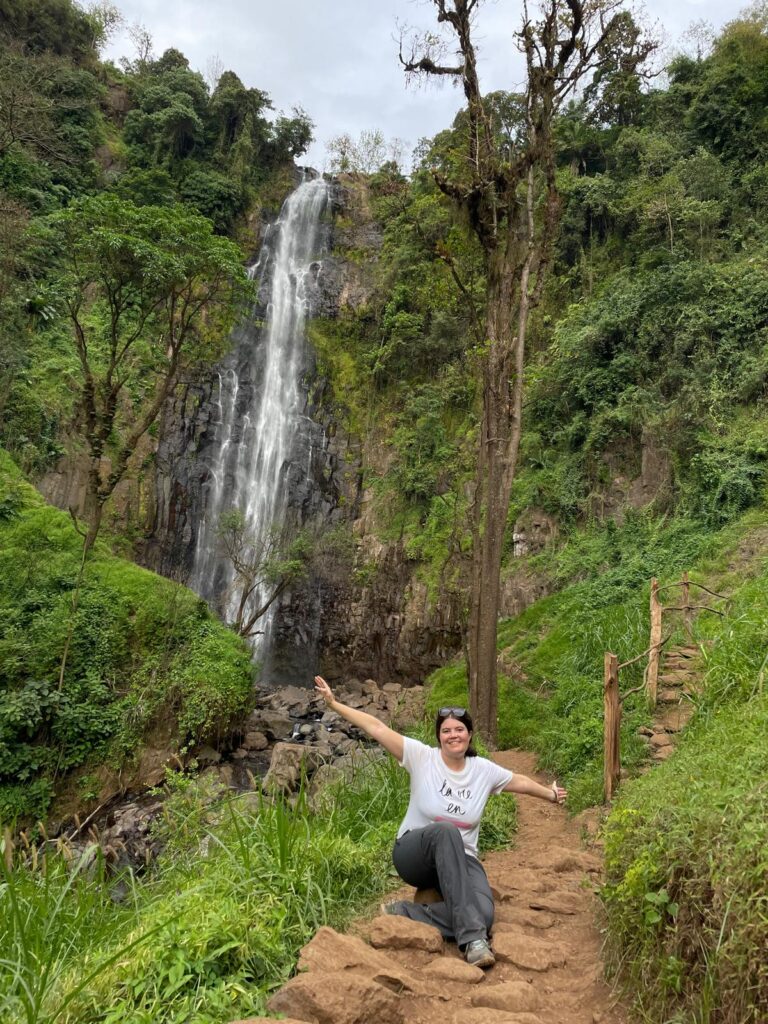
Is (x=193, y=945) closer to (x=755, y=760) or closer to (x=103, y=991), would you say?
(x=103, y=991)

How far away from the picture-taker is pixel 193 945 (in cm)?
218

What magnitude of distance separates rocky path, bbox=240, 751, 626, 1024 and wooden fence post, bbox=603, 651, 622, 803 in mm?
1250

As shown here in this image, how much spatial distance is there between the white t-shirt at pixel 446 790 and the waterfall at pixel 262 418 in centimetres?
1469

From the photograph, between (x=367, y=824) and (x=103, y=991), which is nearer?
(x=103, y=991)

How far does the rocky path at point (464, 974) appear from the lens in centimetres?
207

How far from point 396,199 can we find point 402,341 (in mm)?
8394

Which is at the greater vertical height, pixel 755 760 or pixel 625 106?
pixel 625 106

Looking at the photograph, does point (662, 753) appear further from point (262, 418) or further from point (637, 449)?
point (262, 418)

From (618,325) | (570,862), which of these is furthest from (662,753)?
(618,325)

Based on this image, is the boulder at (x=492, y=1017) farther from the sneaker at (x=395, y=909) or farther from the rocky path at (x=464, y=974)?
the sneaker at (x=395, y=909)

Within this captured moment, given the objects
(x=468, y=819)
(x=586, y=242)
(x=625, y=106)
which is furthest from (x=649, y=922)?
(x=625, y=106)

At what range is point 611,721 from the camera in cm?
443

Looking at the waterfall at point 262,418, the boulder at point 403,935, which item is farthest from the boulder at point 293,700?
the boulder at point 403,935

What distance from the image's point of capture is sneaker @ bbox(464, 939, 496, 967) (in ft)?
8.43
